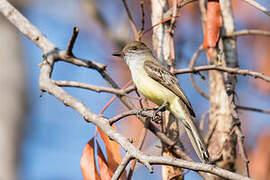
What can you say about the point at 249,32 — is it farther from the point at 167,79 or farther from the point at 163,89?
the point at 163,89

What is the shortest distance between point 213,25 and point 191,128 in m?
1.25

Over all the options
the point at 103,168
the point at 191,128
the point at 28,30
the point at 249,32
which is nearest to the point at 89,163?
the point at 103,168

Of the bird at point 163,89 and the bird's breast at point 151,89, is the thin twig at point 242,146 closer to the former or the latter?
the bird at point 163,89

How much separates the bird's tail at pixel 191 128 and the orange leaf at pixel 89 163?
3.54 feet

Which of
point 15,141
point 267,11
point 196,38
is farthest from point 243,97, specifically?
point 15,141

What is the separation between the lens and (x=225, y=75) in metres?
5.05

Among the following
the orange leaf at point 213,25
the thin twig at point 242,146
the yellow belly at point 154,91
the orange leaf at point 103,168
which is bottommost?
the orange leaf at point 103,168

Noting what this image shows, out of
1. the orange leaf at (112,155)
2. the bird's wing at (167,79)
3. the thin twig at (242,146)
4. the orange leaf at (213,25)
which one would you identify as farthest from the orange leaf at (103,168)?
the orange leaf at (213,25)

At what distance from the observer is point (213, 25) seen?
15.2ft

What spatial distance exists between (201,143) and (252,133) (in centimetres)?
337

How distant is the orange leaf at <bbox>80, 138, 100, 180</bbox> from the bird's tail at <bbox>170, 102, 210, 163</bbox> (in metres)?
1.08

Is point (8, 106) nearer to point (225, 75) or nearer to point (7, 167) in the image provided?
point (7, 167)

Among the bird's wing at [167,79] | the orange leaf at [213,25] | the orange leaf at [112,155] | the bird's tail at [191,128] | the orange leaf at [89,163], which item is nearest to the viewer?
the orange leaf at [89,163]

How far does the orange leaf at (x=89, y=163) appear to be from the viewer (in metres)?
3.49
